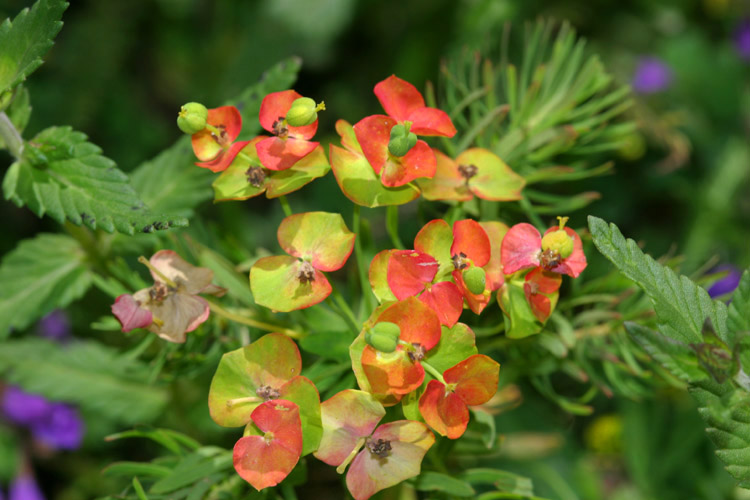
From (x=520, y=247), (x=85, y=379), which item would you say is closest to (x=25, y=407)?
(x=85, y=379)

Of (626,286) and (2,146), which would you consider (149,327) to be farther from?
(626,286)

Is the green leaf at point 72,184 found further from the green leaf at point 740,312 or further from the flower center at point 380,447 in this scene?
the green leaf at point 740,312

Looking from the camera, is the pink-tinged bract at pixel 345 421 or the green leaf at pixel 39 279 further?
the green leaf at pixel 39 279

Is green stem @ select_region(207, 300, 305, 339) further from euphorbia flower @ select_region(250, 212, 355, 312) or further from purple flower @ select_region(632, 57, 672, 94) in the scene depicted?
purple flower @ select_region(632, 57, 672, 94)

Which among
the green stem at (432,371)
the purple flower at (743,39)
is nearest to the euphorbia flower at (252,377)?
the green stem at (432,371)

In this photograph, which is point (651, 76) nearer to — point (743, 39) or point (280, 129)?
point (743, 39)

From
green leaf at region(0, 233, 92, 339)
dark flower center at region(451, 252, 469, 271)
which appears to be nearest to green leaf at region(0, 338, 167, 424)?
green leaf at region(0, 233, 92, 339)
